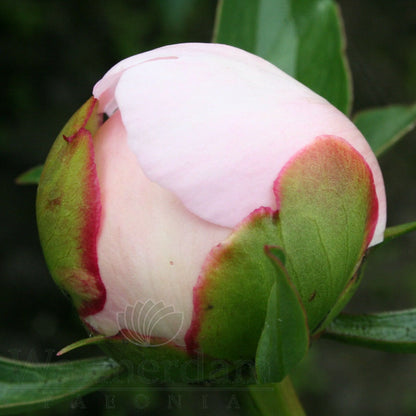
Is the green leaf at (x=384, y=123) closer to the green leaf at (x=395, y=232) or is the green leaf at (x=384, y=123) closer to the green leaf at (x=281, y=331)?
the green leaf at (x=395, y=232)

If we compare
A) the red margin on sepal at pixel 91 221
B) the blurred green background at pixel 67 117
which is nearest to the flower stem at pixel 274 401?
the red margin on sepal at pixel 91 221

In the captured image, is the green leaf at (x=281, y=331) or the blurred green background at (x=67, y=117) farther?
the blurred green background at (x=67, y=117)

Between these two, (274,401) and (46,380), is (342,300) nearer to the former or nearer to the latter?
(274,401)

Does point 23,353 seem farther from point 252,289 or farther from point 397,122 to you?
point 252,289

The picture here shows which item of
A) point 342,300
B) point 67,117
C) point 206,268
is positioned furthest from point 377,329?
point 67,117

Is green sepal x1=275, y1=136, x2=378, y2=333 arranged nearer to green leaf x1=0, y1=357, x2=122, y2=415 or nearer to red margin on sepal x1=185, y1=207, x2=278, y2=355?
red margin on sepal x1=185, y1=207, x2=278, y2=355

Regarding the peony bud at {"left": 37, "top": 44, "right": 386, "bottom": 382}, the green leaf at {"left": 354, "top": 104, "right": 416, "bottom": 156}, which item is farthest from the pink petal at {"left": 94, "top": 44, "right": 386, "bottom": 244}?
the green leaf at {"left": 354, "top": 104, "right": 416, "bottom": 156}
